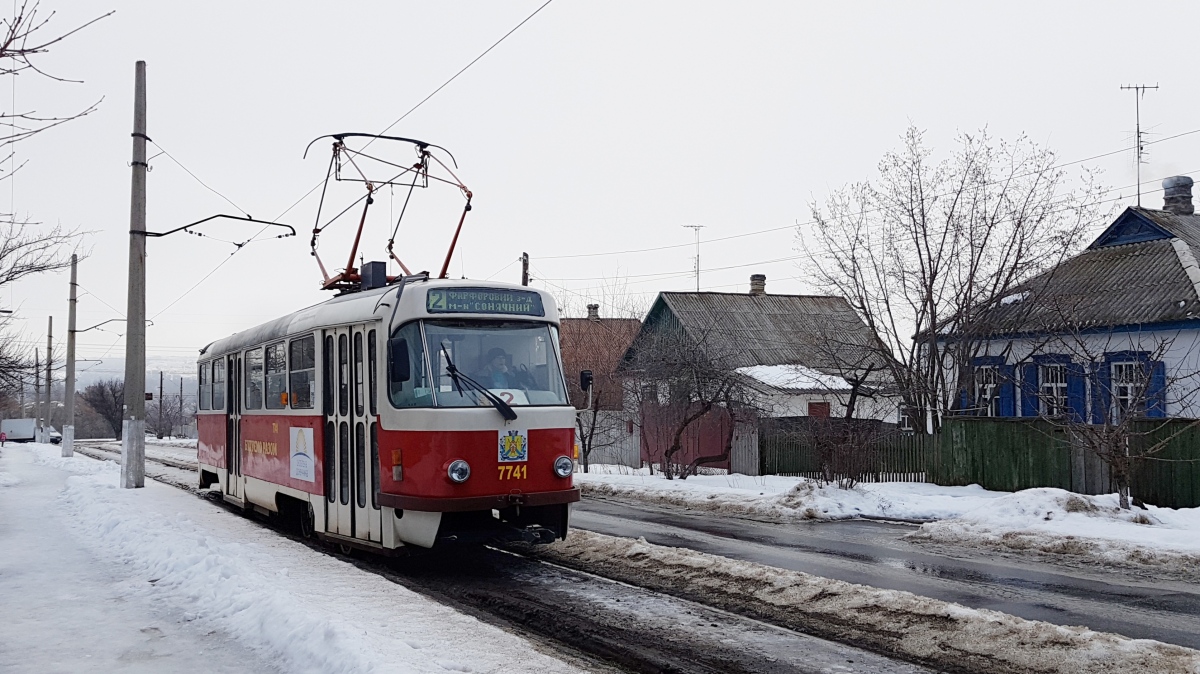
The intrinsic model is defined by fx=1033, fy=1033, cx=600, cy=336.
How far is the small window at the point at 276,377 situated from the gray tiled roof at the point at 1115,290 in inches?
590

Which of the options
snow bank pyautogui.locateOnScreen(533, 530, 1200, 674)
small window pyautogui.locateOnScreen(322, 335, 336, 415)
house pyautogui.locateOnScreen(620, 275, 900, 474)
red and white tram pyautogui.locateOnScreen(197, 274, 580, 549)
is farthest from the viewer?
house pyautogui.locateOnScreen(620, 275, 900, 474)

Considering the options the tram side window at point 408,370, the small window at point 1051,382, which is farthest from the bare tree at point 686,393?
the tram side window at point 408,370

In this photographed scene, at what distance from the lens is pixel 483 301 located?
36.3 ft

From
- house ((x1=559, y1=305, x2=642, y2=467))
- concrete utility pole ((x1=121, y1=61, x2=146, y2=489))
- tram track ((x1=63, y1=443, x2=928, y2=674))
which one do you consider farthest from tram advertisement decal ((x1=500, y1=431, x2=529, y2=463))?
→ house ((x1=559, y1=305, x2=642, y2=467))

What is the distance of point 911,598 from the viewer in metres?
8.70

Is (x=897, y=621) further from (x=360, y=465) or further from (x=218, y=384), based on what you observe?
(x=218, y=384)

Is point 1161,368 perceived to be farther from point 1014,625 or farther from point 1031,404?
point 1014,625

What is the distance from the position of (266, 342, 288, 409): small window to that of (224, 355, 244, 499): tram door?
2.20 meters

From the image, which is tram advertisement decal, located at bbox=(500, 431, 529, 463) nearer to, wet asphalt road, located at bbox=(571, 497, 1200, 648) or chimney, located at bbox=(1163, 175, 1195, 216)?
wet asphalt road, located at bbox=(571, 497, 1200, 648)

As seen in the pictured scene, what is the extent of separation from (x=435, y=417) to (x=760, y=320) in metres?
29.9

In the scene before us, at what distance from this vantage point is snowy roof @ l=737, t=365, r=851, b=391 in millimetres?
31453

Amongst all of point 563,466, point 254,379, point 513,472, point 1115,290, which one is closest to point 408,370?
point 513,472

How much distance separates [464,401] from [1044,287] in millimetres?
17491

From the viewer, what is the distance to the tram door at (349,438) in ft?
36.4
